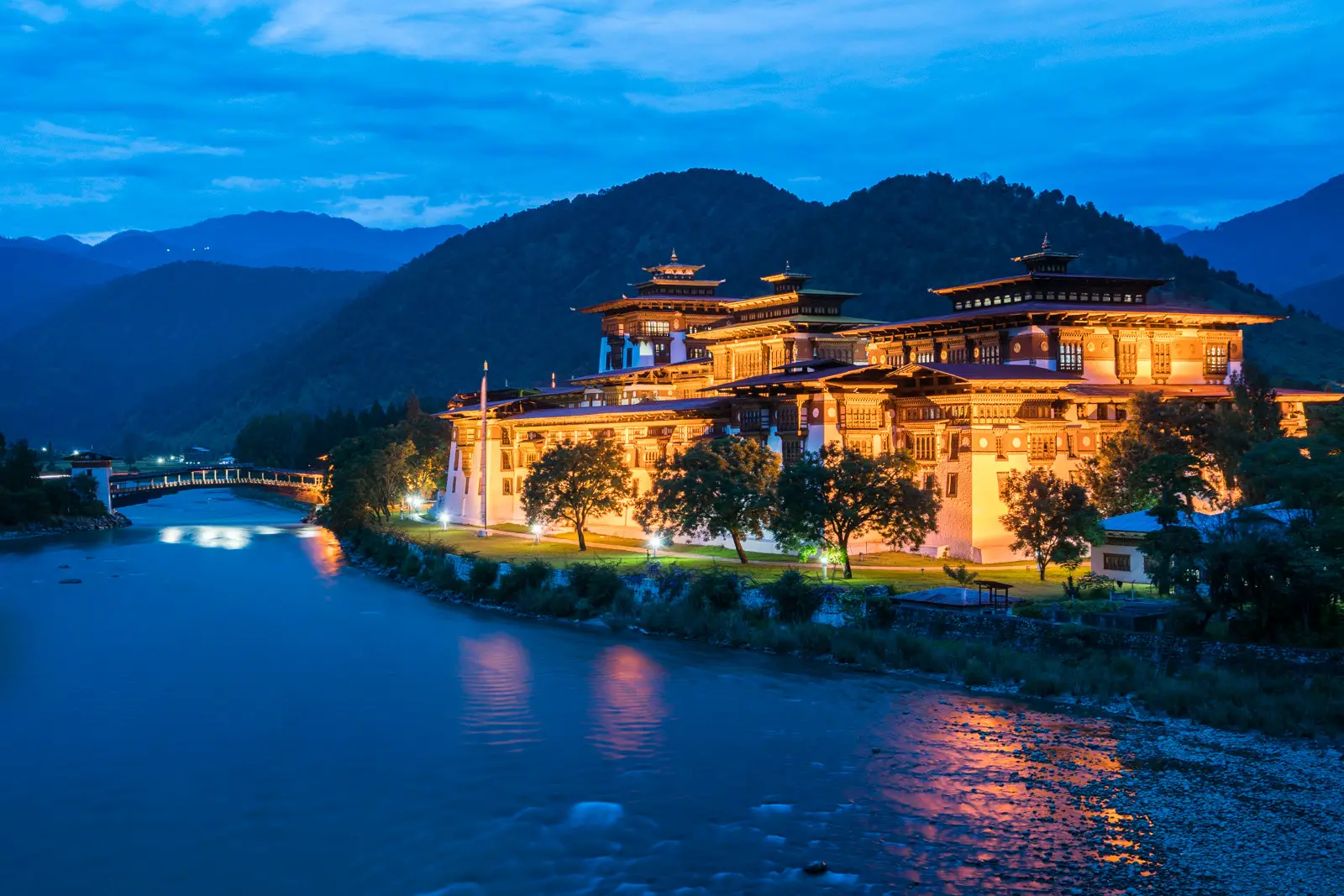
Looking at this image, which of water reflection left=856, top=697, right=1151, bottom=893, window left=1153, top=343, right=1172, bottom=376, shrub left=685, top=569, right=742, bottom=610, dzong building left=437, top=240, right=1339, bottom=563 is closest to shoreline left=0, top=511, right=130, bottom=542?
dzong building left=437, top=240, right=1339, bottom=563

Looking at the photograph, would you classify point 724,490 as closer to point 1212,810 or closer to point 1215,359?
point 1215,359

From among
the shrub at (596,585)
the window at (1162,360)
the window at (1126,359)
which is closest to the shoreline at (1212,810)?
the shrub at (596,585)

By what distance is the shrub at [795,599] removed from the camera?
4191 cm

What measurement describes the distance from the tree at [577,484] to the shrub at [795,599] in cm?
2143

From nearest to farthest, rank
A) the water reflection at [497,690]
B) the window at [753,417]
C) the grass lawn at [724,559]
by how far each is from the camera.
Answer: the water reflection at [497,690], the grass lawn at [724,559], the window at [753,417]

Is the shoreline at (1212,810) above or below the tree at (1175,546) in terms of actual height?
below

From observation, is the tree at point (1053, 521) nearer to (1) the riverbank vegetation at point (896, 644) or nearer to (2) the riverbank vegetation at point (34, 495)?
(1) the riverbank vegetation at point (896, 644)

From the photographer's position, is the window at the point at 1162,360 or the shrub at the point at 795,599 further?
the window at the point at 1162,360

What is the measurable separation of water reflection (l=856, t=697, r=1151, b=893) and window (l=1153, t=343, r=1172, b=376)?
28143 millimetres

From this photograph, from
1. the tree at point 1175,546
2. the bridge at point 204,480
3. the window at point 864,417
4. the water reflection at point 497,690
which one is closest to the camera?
the water reflection at point 497,690

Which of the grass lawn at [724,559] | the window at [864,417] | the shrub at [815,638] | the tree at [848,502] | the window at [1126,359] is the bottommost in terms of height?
the shrub at [815,638]

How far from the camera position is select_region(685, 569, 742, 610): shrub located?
4462 cm

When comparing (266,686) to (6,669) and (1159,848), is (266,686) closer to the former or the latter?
(6,669)

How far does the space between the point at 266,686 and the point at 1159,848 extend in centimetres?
2518
